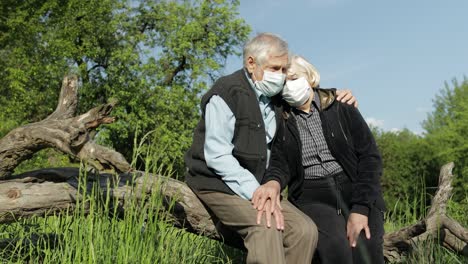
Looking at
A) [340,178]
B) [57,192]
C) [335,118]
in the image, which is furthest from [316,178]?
[57,192]

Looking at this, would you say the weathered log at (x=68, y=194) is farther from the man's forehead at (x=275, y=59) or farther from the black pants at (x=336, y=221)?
the man's forehead at (x=275, y=59)

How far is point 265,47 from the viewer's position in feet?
12.5

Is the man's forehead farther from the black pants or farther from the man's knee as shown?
the man's knee

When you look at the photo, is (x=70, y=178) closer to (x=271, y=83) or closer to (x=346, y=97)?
(x=271, y=83)

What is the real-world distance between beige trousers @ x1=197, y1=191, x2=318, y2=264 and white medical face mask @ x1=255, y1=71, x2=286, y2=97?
0.75 metres

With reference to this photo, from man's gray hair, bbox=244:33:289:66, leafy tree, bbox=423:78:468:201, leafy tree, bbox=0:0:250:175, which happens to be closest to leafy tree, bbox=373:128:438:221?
leafy tree, bbox=423:78:468:201

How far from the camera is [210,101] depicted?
3.79 m

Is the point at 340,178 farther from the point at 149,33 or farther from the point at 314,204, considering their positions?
the point at 149,33

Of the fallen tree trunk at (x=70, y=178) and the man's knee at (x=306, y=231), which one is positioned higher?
the fallen tree trunk at (x=70, y=178)

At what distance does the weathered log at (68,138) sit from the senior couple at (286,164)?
64 centimetres

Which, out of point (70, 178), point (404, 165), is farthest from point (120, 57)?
point (70, 178)

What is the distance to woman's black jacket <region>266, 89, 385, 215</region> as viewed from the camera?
394 cm

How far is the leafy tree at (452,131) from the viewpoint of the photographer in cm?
1722

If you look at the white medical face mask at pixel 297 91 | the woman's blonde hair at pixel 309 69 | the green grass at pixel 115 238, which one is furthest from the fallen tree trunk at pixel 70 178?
the woman's blonde hair at pixel 309 69
